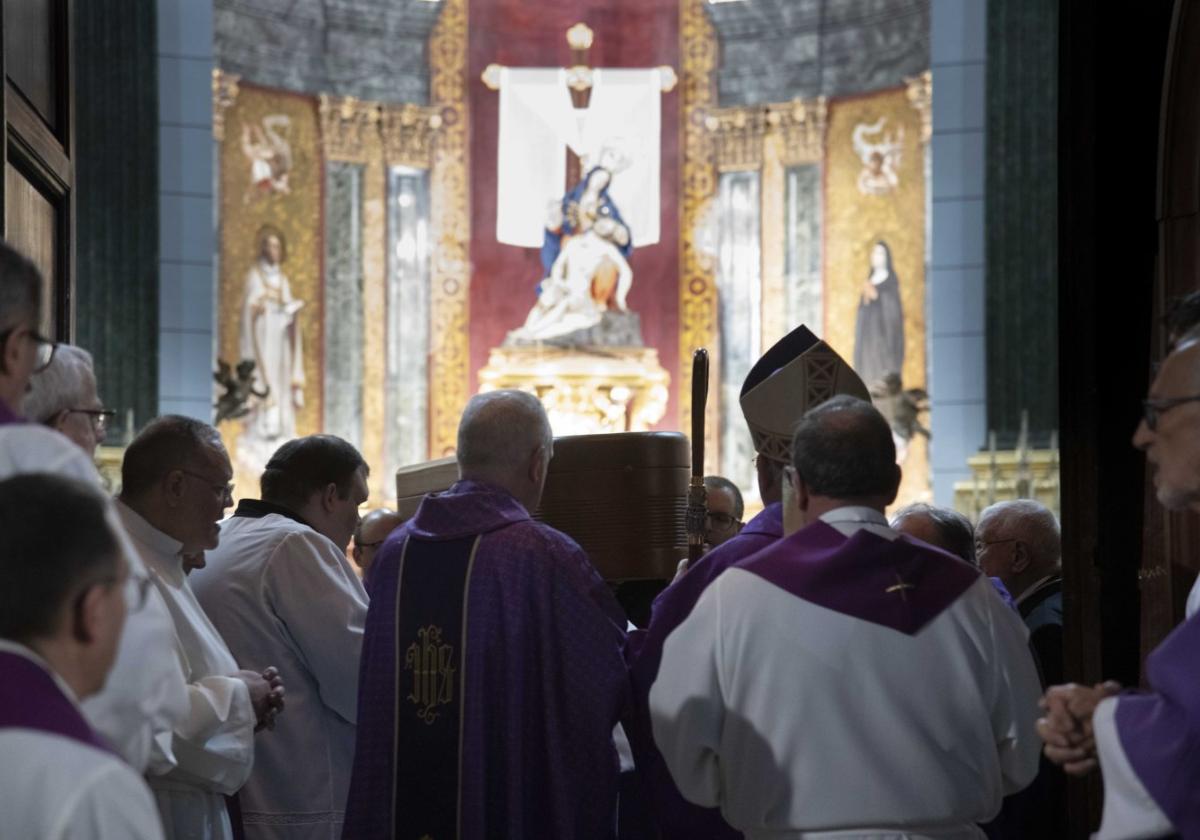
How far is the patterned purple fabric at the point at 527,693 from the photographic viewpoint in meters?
3.79

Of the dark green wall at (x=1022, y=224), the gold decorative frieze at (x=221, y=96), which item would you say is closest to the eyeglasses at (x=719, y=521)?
the dark green wall at (x=1022, y=224)

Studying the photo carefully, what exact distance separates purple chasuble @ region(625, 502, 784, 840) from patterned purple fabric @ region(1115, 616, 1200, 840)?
1.37 m

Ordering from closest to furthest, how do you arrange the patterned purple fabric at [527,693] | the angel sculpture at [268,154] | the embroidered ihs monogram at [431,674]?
1. the patterned purple fabric at [527,693]
2. the embroidered ihs monogram at [431,674]
3. the angel sculpture at [268,154]

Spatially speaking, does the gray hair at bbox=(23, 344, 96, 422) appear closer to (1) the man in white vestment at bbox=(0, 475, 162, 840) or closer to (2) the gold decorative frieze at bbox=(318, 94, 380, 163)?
(1) the man in white vestment at bbox=(0, 475, 162, 840)

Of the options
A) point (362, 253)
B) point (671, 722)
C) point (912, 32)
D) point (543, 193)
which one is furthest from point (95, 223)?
point (671, 722)

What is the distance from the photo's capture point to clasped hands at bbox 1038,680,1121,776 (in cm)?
252

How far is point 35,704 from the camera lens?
182 cm

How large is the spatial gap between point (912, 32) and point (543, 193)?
3.67 m

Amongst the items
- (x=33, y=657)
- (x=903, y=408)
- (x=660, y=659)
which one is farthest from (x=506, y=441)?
(x=903, y=408)

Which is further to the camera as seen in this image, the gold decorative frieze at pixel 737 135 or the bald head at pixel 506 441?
the gold decorative frieze at pixel 737 135

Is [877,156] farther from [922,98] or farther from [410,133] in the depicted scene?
[410,133]

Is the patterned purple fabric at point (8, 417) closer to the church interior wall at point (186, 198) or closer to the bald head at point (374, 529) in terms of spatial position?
the bald head at point (374, 529)

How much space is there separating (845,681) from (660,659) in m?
0.71

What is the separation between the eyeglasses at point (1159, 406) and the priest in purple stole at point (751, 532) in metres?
1.14
